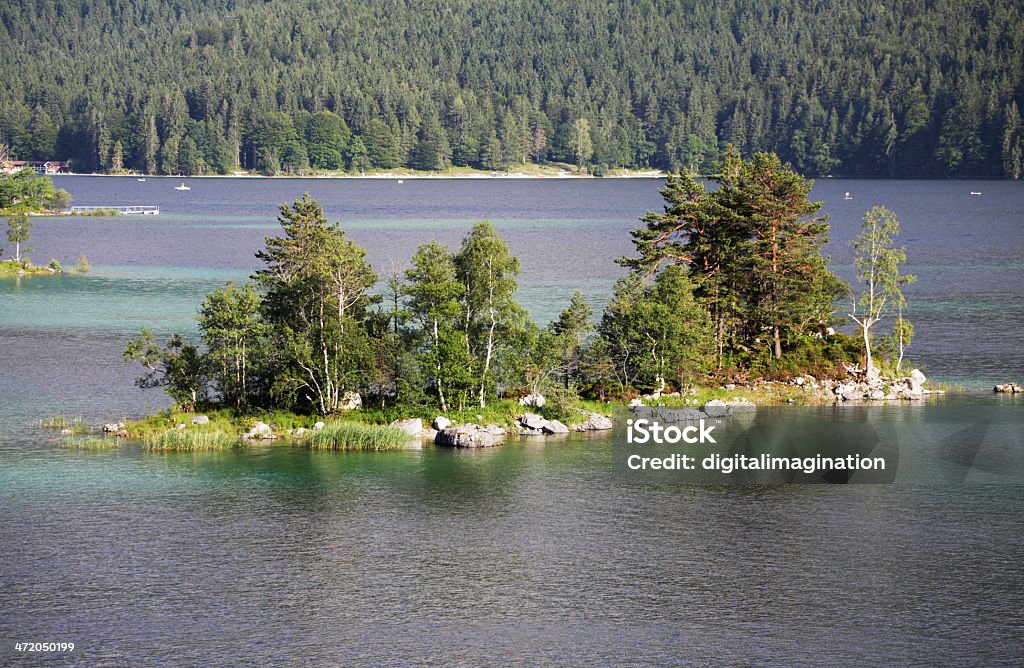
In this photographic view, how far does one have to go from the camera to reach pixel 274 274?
67.4m

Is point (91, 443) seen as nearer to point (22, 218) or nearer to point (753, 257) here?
point (753, 257)

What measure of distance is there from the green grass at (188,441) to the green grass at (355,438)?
13.5 ft

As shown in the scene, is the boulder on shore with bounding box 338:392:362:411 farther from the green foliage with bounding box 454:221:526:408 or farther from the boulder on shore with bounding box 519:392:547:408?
the boulder on shore with bounding box 519:392:547:408

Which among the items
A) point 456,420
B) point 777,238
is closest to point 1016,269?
point 777,238

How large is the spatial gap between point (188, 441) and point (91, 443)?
184 inches

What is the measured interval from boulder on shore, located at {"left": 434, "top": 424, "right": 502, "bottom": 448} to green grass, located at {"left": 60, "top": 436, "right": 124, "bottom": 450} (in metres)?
15.8

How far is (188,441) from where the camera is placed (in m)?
61.7

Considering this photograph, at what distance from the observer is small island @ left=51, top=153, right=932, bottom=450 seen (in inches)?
2517

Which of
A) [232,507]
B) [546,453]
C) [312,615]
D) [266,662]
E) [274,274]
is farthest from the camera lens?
[274,274]

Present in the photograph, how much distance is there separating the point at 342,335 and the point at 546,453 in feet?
40.2

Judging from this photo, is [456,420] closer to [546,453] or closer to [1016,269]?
[546,453]

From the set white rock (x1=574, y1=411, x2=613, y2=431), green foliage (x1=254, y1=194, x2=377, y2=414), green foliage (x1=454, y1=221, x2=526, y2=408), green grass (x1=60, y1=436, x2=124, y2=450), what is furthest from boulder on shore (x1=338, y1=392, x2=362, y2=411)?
white rock (x1=574, y1=411, x2=613, y2=431)

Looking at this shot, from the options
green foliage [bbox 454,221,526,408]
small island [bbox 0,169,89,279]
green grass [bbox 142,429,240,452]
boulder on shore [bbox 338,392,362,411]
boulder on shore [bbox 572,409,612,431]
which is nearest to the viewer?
green grass [bbox 142,429,240,452]

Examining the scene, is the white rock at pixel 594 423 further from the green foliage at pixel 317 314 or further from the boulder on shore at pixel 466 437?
the green foliage at pixel 317 314
